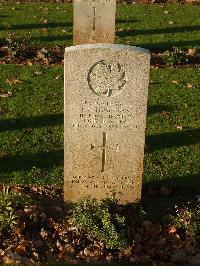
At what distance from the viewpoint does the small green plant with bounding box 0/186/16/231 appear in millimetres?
5520

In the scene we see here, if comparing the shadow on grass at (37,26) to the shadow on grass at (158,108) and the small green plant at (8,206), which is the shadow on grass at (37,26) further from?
the small green plant at (8,206)

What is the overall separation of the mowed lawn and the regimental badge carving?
1.75 meters

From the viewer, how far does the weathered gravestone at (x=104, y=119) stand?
5.25m

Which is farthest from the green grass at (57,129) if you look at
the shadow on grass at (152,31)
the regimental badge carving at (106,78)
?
the shadow on grass at (152,31)

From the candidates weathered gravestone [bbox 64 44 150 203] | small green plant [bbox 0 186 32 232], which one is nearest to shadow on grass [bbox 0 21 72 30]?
small green plant [bbox 0 186 32 232]

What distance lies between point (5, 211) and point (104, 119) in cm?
149

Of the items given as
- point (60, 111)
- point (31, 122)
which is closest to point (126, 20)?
point (60, 111)

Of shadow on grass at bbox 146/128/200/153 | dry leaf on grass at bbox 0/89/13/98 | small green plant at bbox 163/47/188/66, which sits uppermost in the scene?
small green plant at bbox 163/47/188/66

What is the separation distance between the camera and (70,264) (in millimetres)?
5254

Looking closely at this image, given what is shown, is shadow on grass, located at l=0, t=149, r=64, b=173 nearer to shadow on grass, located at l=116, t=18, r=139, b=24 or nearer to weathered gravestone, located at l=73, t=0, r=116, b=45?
weathered gravestone, located at l=73, t=0, r=116, b=45

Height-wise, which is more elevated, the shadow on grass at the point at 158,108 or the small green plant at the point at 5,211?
the shadow on grass at the point at 158,108

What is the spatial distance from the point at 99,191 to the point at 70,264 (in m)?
1.05

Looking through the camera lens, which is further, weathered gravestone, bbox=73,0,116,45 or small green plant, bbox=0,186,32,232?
weathered gravestone, bbox=73,0,116,45

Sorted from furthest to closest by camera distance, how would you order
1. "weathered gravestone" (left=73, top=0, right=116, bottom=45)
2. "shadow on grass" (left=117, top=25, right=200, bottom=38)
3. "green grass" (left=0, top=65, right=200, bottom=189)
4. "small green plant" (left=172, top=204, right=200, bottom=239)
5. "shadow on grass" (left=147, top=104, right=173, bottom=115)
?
1. "shadow on grass" (left=117, top=25, right=200, bottom=38)
2. "weathered gravestone" (left=73, top=0, right=116, bottom=45)
3. "shadow on grass" (left=147, top=104, right=173, bottom=115)
4. "green grass" (left=0, top=65, right=200, bottom=189)
5. "small green plant" (left=172, top=204, right=200, bottom=239)
